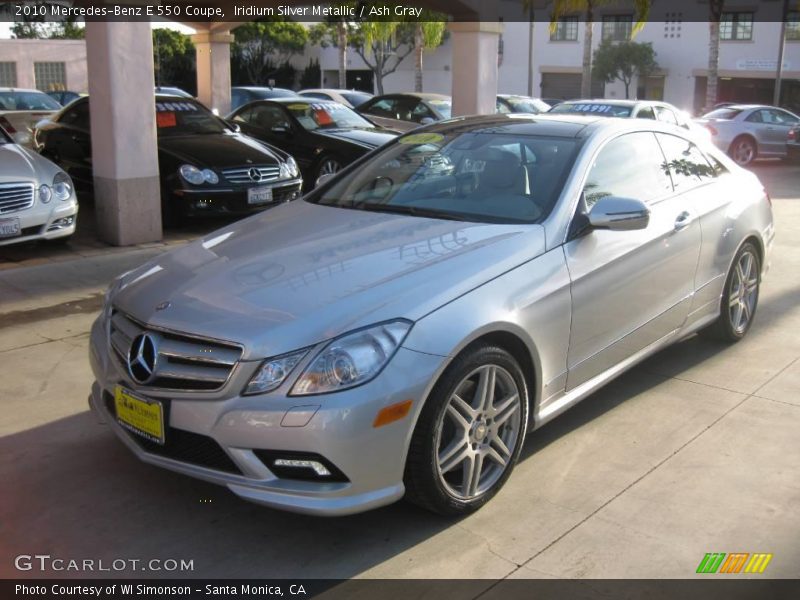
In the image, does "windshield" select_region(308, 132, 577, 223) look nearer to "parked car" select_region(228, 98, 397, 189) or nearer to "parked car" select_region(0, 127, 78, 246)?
"parked car" select_region(0, 127, 78, 246)

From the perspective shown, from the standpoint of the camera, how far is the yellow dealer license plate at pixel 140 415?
11.0 feet

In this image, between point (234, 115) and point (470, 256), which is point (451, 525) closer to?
point (470, 256)

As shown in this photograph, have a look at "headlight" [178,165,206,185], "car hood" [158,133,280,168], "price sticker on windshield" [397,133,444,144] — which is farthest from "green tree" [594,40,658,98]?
"price sticker on windshield" [397,133,444,144]

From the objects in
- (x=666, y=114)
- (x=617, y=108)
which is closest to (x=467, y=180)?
(x=617, y=108)

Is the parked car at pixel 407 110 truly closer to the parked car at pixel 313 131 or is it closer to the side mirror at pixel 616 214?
the parked car at pixel 313 131

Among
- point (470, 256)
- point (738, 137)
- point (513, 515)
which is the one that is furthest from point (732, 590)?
point (738, 137)

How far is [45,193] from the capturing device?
8031 mm

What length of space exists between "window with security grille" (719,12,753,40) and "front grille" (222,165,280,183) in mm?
35506

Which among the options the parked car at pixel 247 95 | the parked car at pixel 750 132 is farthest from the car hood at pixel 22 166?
the parked car at pixel 750 132

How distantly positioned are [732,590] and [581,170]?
2.08 meters

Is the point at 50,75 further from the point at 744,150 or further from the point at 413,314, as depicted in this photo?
the point at 413,314

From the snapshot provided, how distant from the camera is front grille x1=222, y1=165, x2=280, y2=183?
9.56 m

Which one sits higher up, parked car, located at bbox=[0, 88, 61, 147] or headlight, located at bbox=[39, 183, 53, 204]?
parked car, located at bbox=[0, 88, 61, 147]

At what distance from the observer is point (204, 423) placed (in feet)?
10.6
